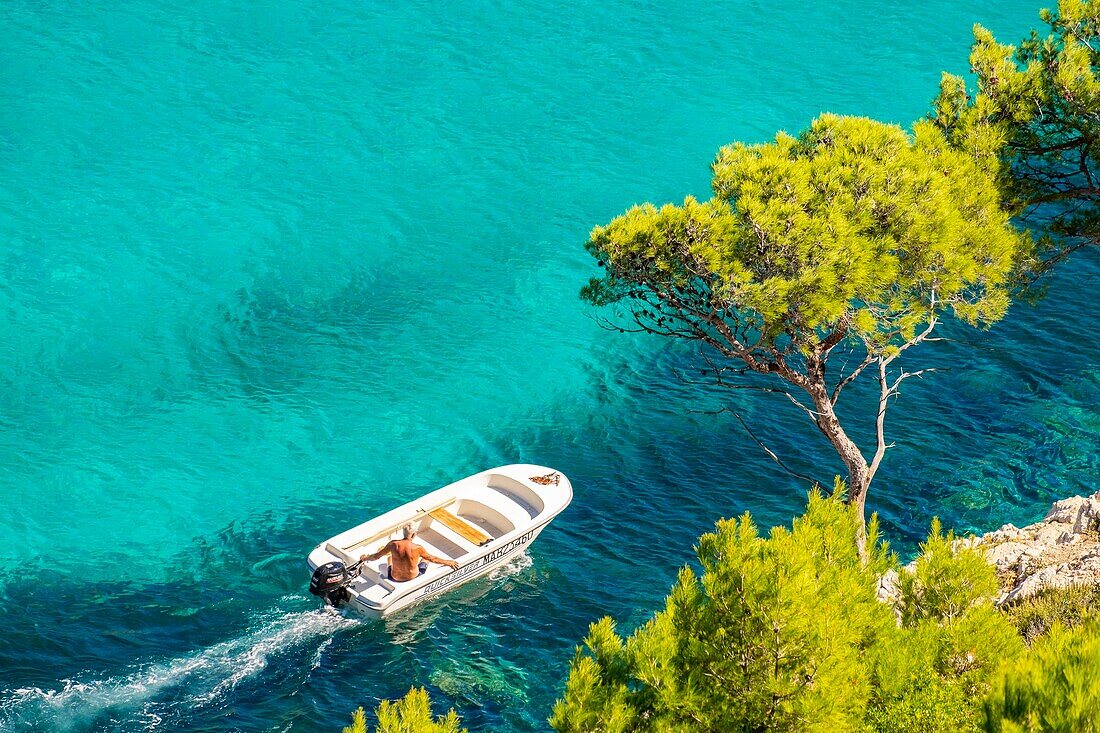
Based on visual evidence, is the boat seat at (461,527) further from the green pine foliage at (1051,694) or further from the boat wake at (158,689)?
the green pine foliage at (1051,694)

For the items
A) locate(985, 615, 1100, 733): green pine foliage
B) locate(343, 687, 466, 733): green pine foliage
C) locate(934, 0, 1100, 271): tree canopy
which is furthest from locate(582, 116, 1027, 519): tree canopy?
locate(985, 615, 1100, 733): green pine foliage

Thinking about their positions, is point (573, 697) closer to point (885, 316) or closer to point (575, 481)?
point (885, 316)

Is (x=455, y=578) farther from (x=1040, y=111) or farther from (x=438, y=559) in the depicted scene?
(x=1040, y=111)

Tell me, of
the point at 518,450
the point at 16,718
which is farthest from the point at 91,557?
the point at 518,450

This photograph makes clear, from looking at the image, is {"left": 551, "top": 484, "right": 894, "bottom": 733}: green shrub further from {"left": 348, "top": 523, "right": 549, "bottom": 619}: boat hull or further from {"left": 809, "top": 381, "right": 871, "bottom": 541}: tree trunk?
{"left": 348, "top": 523, "right": 549, "bottom": 619}: boat hull

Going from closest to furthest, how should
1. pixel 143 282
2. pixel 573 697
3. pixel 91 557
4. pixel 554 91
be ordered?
pixel 573 697, pixel 91 557, pixel 143 282, pixel 554 91

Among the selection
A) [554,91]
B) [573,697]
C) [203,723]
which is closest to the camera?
[573,697]

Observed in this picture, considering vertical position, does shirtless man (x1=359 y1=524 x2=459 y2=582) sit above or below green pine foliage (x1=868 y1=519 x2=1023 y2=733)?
below
